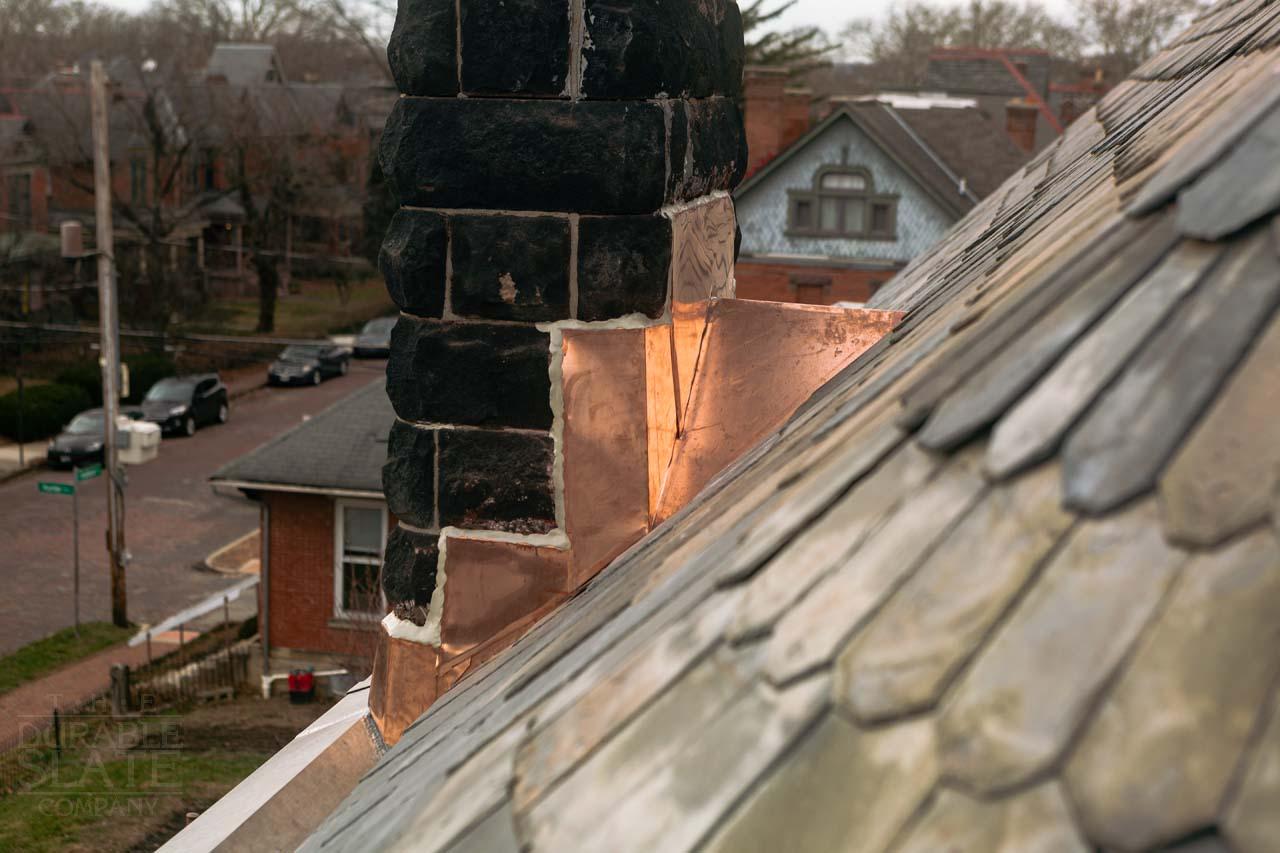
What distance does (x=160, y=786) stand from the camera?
52.0ft

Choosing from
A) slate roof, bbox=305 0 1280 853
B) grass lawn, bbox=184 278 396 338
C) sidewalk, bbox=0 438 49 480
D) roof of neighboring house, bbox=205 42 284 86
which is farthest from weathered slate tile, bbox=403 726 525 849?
roof of neighboring house, bbox=205 42 284 86

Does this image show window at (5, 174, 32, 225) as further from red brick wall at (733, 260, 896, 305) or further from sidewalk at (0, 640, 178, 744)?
sidewalk at (0, 640, 178, 744)

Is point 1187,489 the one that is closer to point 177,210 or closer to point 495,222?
point 495,222

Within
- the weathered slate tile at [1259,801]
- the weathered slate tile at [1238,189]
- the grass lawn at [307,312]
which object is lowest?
the grass lawn at [307,312]

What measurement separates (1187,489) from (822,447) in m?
0.98

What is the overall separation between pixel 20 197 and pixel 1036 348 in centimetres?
4584

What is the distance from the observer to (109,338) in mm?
20891

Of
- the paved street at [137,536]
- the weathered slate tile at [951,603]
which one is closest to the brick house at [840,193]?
the paved street at [137,536]

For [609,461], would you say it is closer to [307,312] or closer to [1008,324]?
[1008,324]

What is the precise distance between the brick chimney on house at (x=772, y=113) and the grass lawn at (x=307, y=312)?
19385mm

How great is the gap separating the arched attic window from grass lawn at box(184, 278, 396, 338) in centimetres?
1998

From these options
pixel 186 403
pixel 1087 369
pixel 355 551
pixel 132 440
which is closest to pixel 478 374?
pixel 1087 369

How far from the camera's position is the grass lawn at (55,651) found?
19281 millimetres

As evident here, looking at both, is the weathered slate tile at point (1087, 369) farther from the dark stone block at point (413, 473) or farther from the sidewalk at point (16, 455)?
the sidewalk at point (16, 455)
